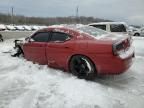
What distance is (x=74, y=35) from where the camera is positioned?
23.1 ft

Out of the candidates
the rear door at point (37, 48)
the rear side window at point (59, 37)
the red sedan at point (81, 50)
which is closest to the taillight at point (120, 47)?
the red sedan at point (81, 50)

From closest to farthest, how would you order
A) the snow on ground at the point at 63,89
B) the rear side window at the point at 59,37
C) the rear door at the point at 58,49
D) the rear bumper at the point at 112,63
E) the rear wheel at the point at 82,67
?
the snow on ground at the point at 63,89
the rear bumper at the point at 112,63
the rear wheel at the point at 82,67
the rear door at the point at 58,49
the rear side window at the point at 59,37

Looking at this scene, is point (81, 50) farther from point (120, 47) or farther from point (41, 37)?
point (41, 37)

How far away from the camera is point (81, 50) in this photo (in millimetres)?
6672

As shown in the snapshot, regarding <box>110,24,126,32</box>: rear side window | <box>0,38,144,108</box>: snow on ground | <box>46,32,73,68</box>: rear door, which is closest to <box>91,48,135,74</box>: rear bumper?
<box>0,38,144,108</box>: snow on ground

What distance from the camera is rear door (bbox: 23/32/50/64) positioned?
775 centimetres

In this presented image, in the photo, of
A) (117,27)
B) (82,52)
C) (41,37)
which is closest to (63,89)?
(82,52)

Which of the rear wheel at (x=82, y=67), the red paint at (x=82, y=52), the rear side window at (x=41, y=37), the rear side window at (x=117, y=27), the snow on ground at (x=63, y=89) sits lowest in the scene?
the snow on ground at (x=63, y=89)

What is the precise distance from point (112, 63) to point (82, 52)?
889 millimetres

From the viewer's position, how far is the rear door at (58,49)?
7.06 meters

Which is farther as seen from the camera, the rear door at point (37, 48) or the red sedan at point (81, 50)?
the rear door at point (37, 48)

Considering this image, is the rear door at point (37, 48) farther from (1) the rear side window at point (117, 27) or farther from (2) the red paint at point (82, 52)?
(1) the rear side window at point (117, 27)

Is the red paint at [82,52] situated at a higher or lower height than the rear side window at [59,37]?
lower

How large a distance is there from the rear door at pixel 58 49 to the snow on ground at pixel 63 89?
0.28 metres
